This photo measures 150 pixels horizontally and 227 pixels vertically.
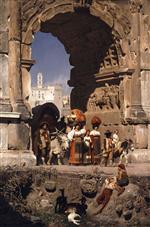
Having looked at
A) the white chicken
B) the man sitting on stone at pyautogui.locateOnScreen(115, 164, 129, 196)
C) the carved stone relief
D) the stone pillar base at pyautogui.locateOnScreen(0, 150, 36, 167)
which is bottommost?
the white chicken

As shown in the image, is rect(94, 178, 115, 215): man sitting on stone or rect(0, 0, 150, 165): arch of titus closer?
rect(94, 178, 115, 215): man sitting on stone

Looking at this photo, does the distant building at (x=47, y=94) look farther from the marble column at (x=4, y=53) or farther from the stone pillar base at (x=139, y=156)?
the marble column at (x=4, y=53)

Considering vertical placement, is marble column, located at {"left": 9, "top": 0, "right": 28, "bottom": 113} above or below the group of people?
above

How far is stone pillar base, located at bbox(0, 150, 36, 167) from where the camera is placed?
51.1 ft

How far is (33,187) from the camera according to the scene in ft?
43.7

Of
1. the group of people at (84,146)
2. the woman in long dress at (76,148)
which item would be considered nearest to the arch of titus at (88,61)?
the group of people at (84,146)

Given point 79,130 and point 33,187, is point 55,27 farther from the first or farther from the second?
point 33,187

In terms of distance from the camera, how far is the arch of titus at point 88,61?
16062mm

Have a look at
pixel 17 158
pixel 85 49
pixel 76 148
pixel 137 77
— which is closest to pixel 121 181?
pixel 17 158

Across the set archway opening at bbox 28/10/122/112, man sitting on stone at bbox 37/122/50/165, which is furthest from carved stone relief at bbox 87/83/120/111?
man sitting on stone at bbox 37/122/50/165

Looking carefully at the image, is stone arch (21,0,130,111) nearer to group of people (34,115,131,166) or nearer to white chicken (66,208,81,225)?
group of people (34,115,131,166)

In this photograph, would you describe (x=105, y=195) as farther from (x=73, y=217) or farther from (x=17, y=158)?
(x=17, y=158)

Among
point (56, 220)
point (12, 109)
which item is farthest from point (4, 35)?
point (56, 220)

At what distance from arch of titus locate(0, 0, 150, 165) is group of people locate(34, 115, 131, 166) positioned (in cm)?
63
